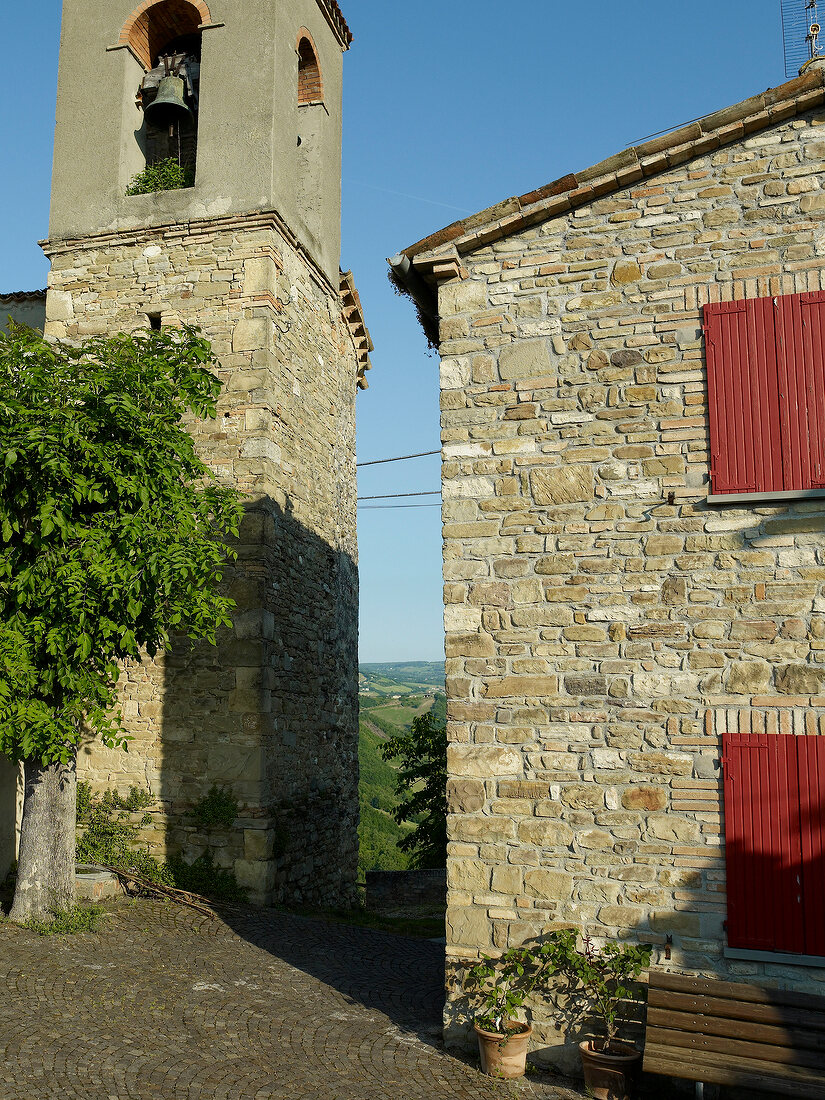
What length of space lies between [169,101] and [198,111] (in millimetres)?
361

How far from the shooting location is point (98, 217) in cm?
1034

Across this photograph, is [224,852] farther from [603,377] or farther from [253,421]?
[603,377]

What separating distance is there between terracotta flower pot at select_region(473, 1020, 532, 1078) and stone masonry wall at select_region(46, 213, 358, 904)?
13.9ft

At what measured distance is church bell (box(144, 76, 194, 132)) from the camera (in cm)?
1041

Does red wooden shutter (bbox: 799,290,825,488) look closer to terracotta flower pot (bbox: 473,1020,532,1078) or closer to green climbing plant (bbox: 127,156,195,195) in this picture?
terracotta flower pot (bbox: 473,1020,532,1078)

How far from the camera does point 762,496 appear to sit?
5176 mm

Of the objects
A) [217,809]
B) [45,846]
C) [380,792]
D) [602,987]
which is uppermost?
[217,809]

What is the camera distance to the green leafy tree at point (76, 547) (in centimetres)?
694

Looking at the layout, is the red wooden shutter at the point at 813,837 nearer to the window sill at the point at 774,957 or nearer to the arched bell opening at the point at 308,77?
the window sill at the point at 774,957

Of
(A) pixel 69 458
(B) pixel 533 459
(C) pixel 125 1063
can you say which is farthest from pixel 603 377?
(C) pixel 125 1063

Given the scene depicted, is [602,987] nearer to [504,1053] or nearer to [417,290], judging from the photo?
[504,1053]

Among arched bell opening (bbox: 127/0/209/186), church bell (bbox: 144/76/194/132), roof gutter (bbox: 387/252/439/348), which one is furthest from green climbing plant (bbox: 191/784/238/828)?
church bell (bbox: 144/76/194/132)

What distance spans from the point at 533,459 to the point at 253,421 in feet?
15.1

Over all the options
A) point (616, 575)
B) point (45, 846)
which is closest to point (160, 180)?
point (45, 846)
